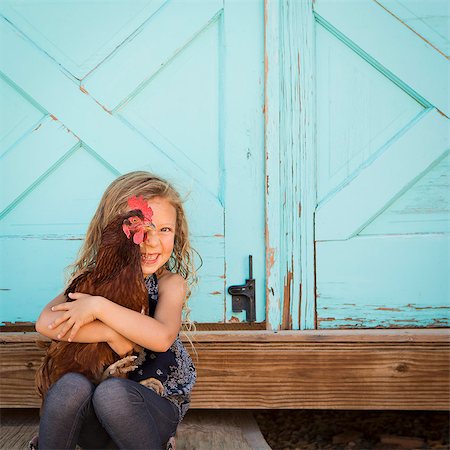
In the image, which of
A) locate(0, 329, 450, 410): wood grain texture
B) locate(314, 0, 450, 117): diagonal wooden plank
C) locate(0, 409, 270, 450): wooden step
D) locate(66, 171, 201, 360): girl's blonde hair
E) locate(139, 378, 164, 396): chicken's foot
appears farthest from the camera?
locate(314, 0, 450, 117): diagonal wooden plank

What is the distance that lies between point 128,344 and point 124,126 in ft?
4.18

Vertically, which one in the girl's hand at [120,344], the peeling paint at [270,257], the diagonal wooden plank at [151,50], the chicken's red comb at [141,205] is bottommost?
the girl's hand at [120,344]

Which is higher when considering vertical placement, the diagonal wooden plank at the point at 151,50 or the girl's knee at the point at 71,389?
the diagonal wooden plank at the point at 151,50

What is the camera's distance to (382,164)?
3076mm

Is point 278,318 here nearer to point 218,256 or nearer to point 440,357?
point 218,256

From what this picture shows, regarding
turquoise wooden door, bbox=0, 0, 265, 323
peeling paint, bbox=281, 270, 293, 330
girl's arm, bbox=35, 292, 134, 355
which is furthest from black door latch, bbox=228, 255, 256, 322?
girl's arm, bbox=35, 292, 134, 355

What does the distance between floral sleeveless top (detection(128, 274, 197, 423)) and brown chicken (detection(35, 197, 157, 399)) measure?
0.17 meters

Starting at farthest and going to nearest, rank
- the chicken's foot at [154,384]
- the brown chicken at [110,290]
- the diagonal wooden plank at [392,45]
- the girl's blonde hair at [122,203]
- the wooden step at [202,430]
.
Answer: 1. the diagonal wooden plank at [392,45]
2. the wooden step at [202,430]
3. the girl's blonde hair at [122,203]
4. the chicken's foot at [154,384]
5. the brown chicken at [110,290]

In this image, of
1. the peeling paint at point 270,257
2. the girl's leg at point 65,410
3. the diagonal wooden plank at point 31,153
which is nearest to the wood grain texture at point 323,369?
the peeling paint at point 270,257

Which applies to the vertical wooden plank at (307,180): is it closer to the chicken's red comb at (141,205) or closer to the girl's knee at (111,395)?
the chicken's red comb at (141,205)

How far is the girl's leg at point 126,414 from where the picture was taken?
205cm

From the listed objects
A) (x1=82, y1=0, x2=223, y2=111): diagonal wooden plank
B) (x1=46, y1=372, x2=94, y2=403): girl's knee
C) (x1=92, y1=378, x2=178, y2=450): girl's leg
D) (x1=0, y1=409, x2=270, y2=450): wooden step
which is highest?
(x1=82, y1=0, x2=223, y2=111): diagonal wooden plank

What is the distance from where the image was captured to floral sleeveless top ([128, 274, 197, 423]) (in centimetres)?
237

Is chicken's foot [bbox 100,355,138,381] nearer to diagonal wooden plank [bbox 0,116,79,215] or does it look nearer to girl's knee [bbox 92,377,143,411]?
girl's knee [bbox 92,377,143,411]
